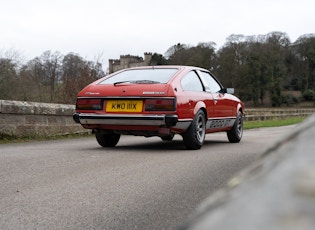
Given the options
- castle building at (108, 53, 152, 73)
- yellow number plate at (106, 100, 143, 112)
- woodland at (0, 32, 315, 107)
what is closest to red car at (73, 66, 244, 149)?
yellow number plate at (106, 100, 143, 112)

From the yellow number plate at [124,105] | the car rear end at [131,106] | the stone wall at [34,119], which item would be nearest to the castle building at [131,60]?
the stone wall at [34,119]

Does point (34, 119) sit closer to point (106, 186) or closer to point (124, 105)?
point (124, 105)

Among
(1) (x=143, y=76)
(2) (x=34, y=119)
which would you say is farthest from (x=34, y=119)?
(1) (x=143, y=76)

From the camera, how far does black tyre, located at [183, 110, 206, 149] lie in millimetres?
6684

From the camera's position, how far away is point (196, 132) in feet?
22.2

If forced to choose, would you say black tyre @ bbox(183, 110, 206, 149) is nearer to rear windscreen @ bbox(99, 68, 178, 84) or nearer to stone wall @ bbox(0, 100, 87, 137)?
rear windscreen @ bbox(99, 68, 178, 84)

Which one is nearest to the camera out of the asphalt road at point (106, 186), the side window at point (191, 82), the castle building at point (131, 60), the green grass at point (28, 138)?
the asphalt road at point (106, 186)

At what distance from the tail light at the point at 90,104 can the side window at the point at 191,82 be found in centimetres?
129

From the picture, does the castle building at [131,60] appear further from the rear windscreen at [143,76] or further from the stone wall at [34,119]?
the rear windscreen at [143,76]

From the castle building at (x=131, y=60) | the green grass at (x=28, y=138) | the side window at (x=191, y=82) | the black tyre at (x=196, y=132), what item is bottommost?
the green grass at (x=28, y=138)

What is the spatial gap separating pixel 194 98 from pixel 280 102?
259 feet

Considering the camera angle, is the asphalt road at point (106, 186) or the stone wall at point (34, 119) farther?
the stone wall at point (34, 119)

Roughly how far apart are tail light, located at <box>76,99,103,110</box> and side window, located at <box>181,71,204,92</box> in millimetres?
1287

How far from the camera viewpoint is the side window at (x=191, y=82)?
272 inches
